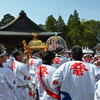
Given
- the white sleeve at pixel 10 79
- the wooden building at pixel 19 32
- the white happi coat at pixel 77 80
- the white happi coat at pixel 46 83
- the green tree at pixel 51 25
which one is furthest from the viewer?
the green tree at pixel 51 25

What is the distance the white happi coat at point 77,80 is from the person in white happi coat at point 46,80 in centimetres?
31

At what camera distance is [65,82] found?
2674 millimetres

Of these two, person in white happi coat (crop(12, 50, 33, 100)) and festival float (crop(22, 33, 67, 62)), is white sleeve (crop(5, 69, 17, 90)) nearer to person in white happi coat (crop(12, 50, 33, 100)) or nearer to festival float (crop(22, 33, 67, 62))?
person in white happi coat (crop(12, 50, 33, 100))

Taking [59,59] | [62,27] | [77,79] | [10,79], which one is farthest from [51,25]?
[77,79]

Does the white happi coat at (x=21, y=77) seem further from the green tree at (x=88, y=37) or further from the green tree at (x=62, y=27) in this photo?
the green tree at (x=88, y=37)

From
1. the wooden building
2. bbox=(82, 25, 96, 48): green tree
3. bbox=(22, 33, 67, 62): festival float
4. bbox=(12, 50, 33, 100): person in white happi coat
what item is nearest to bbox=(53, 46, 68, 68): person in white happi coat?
bbox=(12, 50, 33, 100): person in white happi coat

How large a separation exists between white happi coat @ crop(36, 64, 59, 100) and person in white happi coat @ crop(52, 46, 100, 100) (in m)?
0.30

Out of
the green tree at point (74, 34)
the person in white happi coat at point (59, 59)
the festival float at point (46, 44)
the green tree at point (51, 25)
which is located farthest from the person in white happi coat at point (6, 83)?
the green tree at point (74, 34)

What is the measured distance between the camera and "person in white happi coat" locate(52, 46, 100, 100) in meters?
2.62

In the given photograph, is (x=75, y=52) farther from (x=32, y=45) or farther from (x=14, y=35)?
(x=14, y=35)

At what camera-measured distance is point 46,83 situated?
121 inches

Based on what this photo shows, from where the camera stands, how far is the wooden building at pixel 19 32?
14.9 meters

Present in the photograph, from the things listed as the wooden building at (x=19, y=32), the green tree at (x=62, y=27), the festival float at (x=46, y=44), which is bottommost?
the festival float at (x=46, y=44)

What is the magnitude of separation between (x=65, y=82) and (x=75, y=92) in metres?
0.23
